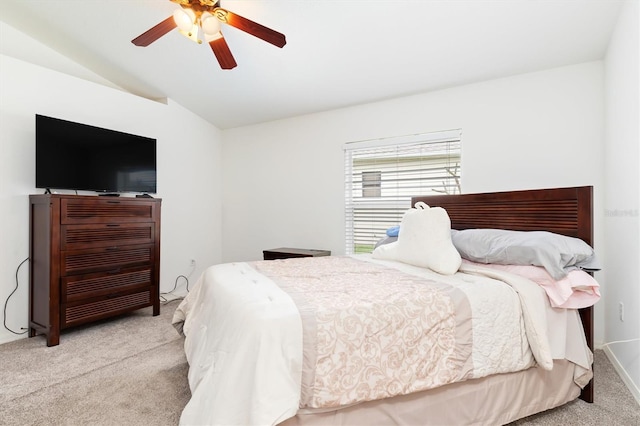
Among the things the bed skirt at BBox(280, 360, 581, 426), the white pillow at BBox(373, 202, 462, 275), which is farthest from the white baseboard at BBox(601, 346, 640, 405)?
the white pillow at BBox(373, 202, 462, 275)

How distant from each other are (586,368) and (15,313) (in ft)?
13.0

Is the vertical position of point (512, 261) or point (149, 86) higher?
point (149, 86)

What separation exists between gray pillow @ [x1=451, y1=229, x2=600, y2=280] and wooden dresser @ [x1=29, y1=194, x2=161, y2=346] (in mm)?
2872

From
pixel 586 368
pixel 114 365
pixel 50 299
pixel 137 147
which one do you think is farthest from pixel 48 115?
pixel 586 368

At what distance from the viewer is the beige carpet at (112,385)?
1612mm

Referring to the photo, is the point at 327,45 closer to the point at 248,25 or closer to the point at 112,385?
the point at 248,25

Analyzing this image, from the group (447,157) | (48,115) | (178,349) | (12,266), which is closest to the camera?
(178,349)

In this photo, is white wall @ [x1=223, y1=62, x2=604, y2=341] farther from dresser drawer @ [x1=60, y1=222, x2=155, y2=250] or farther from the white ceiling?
dresser drawer @ [x1=60, y1=222, x2=155, y2=250]

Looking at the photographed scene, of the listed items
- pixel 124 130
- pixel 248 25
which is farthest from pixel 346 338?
pixel 124 130

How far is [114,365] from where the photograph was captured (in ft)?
7.10

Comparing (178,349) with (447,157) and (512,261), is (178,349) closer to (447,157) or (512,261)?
(512,261)

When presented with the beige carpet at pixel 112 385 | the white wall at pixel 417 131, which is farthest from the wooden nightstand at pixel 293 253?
the beige carpet at pixel 112 385

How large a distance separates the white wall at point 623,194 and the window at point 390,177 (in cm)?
111

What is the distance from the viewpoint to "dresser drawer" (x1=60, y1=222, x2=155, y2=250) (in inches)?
103
